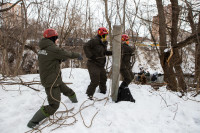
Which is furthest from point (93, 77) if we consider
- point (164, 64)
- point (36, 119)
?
point (164, 64)

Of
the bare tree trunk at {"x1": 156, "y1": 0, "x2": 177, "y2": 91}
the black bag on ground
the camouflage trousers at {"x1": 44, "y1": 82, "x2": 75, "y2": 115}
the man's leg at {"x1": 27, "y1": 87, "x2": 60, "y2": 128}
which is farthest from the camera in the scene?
the bare tree trunk at {"x1": 156, "y1": 0, "x2": 177, "y2": 91}

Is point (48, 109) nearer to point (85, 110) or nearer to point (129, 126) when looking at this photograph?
point (85, 110)

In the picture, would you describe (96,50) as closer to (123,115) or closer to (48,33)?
(48,33)

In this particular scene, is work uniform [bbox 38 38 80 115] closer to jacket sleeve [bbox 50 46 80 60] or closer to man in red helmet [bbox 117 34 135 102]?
jacket sleeve [bbox 50 46 80 60]

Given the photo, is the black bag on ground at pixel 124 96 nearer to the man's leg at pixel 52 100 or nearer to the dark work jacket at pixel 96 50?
the dark work jacket at pixel 96 50

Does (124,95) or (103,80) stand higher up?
(103,80)

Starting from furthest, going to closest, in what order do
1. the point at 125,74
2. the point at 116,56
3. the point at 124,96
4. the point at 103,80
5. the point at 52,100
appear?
the point at 125,74, the point at 103,80, the point at 124,96, the point at 116,56, the point at 52,100

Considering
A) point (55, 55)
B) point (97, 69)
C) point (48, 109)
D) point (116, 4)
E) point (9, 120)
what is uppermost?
point (116, 4)

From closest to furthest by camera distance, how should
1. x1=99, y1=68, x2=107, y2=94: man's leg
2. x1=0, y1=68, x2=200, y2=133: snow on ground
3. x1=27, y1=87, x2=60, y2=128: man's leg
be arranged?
x1=0, y1=68, x2=200, y2=133: snow on ground
x1=27, y1=87, x2=60, y2=128: man's leg
x1=99, y1=68, x2=107, y2=94: man's leg

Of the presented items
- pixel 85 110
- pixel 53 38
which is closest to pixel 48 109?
pixel 85 110

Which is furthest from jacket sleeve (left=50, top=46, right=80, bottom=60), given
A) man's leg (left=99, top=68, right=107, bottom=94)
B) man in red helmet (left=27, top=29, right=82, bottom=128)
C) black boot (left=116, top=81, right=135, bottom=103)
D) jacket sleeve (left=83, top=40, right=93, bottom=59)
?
black boot (left=116, top=81, right=135, bottom=103)

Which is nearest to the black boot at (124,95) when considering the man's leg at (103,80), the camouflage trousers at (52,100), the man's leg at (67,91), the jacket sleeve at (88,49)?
the man's leg at (103,80)

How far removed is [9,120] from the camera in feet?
8.15

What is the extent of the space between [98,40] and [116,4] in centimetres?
679
